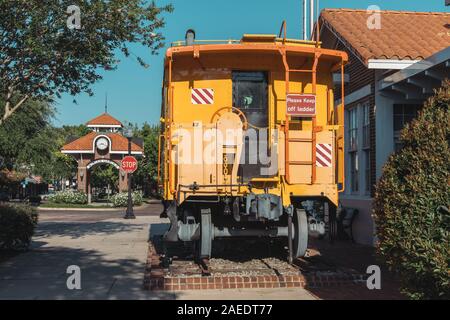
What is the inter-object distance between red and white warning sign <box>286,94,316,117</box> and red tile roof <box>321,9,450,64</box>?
331 centimetres

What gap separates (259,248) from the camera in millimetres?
11531

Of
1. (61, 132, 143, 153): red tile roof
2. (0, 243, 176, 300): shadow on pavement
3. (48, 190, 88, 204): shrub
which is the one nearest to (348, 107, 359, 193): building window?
(0, 243, 176, 300): shadow on pavement

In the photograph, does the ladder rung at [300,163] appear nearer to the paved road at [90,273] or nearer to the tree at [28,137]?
the paved road at [90,273]

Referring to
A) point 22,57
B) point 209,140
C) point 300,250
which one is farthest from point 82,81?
point 300,250

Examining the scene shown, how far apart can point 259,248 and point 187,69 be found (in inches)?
176

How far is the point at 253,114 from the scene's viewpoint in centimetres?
927

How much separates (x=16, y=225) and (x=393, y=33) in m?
10.2

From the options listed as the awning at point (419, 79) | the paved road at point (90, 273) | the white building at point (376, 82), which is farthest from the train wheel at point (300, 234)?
the awning at point (419, 79)

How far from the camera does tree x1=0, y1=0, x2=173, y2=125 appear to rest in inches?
448

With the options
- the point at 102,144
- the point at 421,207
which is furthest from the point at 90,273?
the point at 102,144

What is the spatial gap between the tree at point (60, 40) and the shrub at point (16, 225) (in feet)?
7.26

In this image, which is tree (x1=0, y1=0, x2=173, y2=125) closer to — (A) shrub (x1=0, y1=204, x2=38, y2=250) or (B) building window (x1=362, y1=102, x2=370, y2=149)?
(A) shrub (x1=0, y1=204, x2=38, y2=250)

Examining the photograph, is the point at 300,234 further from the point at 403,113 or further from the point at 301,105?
the point at 403,113

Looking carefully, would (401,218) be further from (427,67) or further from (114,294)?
(427,67)
